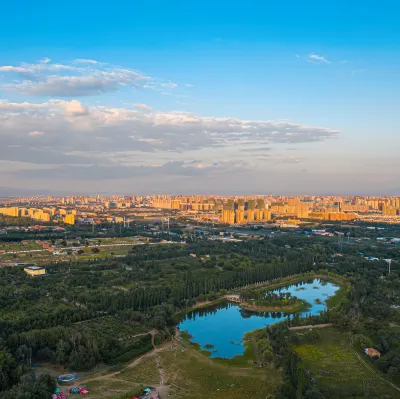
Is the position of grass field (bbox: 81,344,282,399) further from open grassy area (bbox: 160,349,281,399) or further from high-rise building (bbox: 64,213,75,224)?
high-rise building (bbox: 64,213,75,224)

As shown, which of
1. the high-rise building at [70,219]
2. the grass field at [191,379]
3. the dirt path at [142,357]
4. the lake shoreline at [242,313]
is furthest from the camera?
the high-rise building at [70,219]

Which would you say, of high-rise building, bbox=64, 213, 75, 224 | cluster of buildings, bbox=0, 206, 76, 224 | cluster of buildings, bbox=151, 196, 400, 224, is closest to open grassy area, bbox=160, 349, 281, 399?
high-rise building, bbox=64, 213, 75, 224

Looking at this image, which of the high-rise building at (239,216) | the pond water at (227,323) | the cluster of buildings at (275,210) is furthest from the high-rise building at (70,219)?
the pond water at (227,323)

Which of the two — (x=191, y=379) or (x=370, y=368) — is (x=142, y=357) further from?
(x=370, y=368)

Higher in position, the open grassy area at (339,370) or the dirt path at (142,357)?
the open grassy area at (339,370)

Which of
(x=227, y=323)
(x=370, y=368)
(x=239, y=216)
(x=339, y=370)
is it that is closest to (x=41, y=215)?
(x=239, y=216)

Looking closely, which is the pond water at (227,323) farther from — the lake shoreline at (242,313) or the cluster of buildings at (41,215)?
the cluster of buildings at (41,215)
